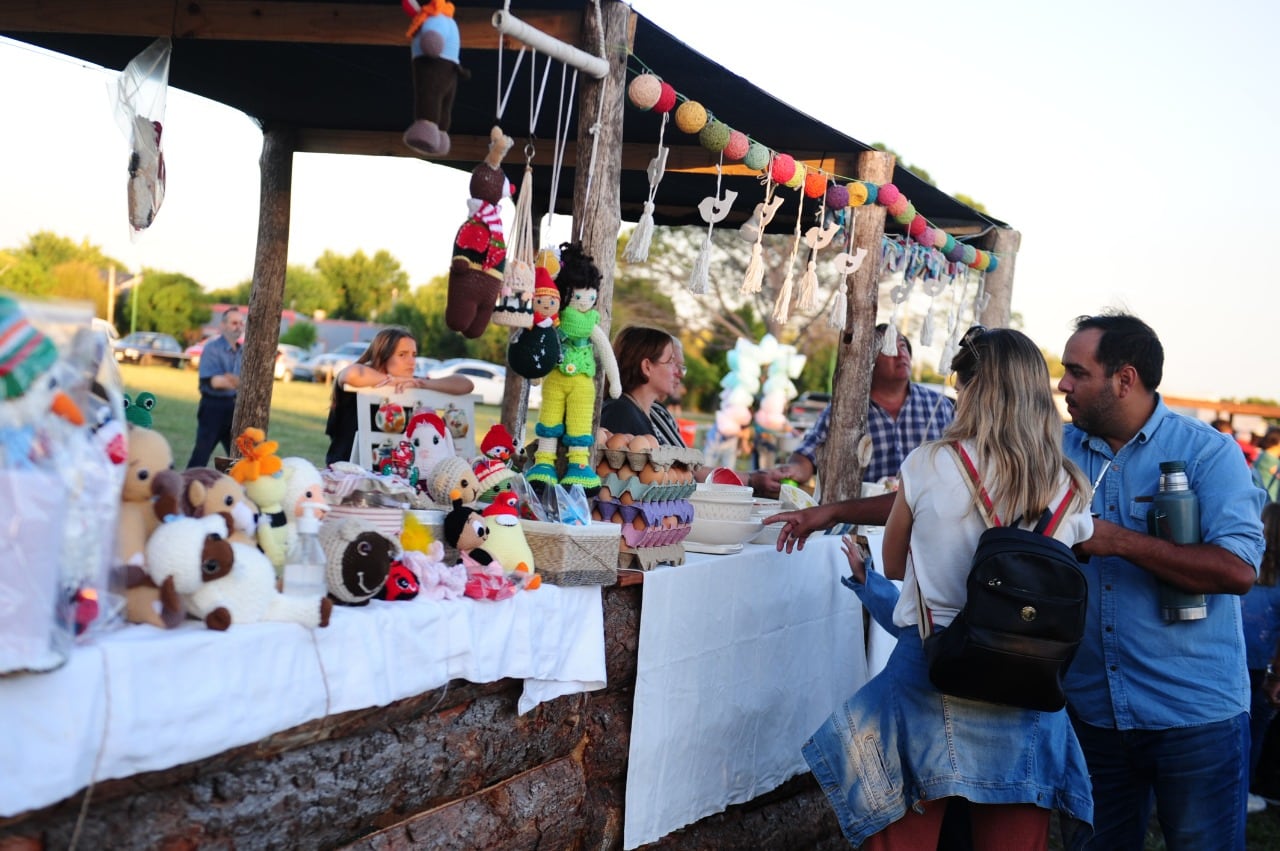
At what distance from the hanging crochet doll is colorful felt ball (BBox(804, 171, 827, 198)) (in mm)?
1854

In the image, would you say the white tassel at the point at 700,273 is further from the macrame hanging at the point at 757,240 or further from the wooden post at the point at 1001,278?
the wooden post at the point at 1001,278

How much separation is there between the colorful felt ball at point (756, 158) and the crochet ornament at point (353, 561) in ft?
8.19

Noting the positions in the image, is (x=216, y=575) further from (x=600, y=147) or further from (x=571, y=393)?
(x=600, y=147)

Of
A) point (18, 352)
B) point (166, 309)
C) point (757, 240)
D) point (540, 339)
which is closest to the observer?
point (18, 352)

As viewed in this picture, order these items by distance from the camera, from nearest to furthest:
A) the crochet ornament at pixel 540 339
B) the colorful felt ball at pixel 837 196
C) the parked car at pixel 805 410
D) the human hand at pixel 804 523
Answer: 1. the crochet ornament at pixel 540 339
2. the human hand at pixel 804 523
3. the colorful felt ball at pixel 837 196
4. the parked car at pixel 805 410

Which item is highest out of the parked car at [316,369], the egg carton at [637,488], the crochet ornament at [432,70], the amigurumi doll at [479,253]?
the crochet ornament at [432,70]

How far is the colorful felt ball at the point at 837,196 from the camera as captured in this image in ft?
16.0

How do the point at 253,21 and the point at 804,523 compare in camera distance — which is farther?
the point at 253,21

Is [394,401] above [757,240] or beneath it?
beneath

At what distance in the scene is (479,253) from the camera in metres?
2.84

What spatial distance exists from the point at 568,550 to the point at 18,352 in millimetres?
1454

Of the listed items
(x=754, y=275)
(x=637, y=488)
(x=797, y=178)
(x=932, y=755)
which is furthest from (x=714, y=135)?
(x=932, y=755)

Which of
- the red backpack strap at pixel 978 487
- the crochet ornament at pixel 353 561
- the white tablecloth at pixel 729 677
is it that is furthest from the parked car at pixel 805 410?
the crochet ornament at pixel 353 561

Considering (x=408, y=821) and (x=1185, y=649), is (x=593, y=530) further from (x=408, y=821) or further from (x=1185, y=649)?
(x=1185, y=649)
